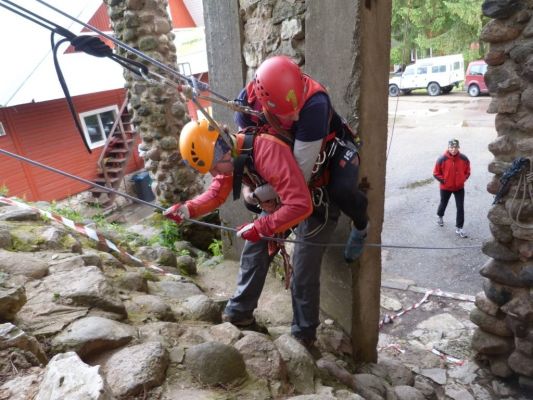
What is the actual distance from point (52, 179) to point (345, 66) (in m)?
10.4

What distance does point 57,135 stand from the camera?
10992 millimetres

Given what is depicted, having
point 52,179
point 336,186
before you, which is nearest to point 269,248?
point 336,186

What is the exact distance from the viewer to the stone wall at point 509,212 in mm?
3027

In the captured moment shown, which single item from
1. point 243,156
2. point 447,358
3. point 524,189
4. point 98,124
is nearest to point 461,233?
point 447,358

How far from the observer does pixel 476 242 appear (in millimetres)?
6750

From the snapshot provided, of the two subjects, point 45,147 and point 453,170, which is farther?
point 45,147

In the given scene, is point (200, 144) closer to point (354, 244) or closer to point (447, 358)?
point (354, 244)

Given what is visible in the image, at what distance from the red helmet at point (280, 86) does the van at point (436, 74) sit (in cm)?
2052

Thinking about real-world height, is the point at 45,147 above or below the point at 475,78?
below

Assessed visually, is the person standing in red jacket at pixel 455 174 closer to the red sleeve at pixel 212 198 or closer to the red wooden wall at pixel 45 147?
the red sleeve at pixel 212 198

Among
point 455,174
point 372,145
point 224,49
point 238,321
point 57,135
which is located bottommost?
point 238,321

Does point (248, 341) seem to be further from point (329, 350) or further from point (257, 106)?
point (257, 106)

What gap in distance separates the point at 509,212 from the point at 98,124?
11.5 metres

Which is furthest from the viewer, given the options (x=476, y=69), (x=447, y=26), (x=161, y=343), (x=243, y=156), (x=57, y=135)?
(x=476, y=69)
